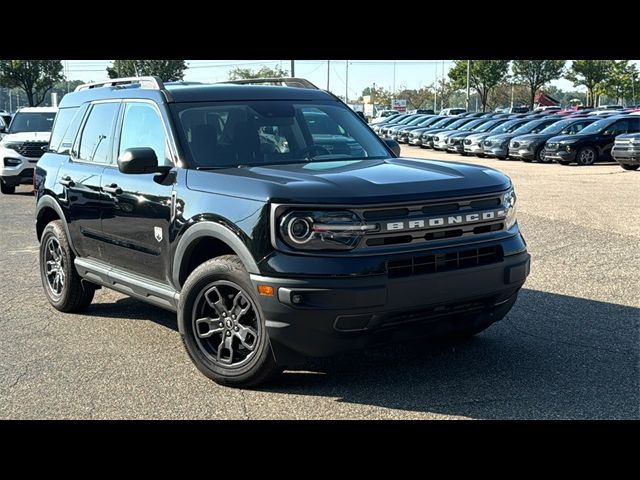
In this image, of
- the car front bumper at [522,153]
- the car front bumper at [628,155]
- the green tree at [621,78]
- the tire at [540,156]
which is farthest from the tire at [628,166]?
the green tree at [621,78]

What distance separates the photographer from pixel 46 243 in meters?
7.36

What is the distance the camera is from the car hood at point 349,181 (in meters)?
4.59

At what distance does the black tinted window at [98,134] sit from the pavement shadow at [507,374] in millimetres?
2533

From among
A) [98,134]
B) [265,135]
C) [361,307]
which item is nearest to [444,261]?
[361,307]

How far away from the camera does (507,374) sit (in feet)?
17.1

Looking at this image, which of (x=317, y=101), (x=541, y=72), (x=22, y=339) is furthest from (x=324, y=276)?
(x=541, y=72)

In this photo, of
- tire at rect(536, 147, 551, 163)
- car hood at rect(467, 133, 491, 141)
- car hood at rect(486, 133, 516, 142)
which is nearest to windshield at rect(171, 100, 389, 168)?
tire at rect(536, 147, 551, 163)

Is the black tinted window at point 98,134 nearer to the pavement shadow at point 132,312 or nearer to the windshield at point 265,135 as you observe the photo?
the windshield at point 265,135

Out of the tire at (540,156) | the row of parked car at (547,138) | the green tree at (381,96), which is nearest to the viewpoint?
the row of parked car at (547,138)

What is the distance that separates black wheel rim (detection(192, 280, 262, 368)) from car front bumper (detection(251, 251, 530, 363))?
283 mm

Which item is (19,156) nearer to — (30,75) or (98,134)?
(98,134)

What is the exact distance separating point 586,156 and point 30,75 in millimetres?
43302

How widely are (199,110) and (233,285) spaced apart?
1.58 meters
